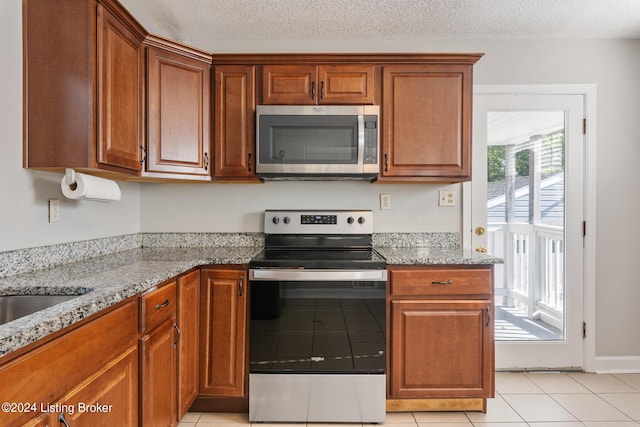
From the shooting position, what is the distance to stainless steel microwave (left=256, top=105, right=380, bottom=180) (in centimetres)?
230

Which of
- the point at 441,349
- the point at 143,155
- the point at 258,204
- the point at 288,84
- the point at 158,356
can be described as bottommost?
the point at 441,349

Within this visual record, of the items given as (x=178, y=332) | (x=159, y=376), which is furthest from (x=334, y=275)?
(x=159, y=376)

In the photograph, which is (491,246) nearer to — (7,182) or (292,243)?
(292,243)

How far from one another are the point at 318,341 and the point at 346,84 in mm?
1492

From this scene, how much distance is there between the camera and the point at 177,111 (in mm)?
2205

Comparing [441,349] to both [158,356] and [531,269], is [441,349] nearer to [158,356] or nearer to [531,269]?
[531,269]

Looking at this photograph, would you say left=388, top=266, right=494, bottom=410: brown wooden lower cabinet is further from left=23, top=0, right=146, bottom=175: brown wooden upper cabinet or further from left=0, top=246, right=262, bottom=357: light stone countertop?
left=23, top=0, right=146, bottom=175: brown wooden upper cabinet

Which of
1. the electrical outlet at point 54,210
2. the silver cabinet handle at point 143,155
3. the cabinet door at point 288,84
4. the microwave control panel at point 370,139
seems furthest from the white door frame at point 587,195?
the electrical outlet at point 54,210

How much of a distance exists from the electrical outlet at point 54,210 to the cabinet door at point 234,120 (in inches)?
32.9

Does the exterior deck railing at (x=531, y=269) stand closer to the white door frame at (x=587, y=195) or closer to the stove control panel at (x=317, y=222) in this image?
the white door frame at (x=587, y=195)

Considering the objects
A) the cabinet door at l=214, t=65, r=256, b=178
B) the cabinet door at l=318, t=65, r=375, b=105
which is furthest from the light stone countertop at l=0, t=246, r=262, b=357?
the cabinet door at l=318, t=65, r=375, b=105

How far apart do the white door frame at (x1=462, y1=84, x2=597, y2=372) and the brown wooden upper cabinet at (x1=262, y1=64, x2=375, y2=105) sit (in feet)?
2.86

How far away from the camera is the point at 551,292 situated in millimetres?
2705

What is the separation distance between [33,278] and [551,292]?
2.99m
